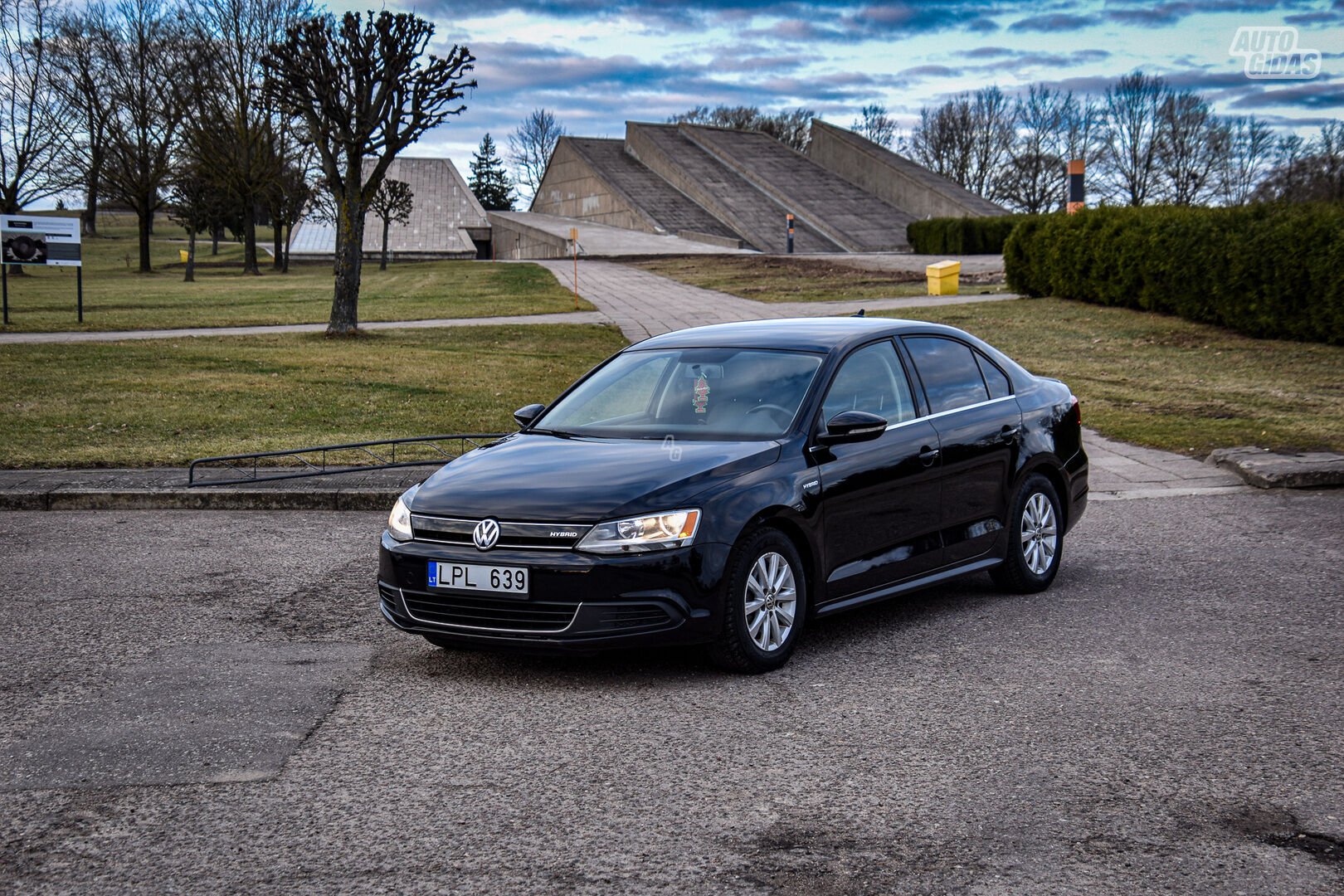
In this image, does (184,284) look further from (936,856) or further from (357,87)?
(936,856)

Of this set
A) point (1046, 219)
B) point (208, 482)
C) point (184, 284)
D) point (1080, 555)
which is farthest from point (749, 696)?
point (184, 284)

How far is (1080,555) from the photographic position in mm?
8625

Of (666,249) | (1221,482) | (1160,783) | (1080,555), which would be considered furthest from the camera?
(666,249)

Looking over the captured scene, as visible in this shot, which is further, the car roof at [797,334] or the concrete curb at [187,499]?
the concrete curb at [187,499]

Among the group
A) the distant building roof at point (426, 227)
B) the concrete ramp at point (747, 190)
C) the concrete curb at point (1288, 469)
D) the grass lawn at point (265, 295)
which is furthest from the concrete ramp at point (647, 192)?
the concrete curb at point (1288, 469)

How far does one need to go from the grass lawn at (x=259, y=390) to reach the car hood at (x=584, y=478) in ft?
21.3

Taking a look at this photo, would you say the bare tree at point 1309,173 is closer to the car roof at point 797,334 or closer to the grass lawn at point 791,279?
the grass lawn at point 791,279

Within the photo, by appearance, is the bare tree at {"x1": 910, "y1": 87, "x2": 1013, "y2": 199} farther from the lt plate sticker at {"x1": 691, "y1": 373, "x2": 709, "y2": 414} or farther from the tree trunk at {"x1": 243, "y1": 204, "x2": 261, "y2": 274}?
the lt plate sticker at {"x1": 691, "y1": 373, "x2": 709, "y2": 414}

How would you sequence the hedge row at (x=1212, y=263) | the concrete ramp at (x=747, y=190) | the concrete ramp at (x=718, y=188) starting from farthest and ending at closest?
the concrete ramp at (x=747, y=190) < the concrete ramp at (x=718, y=188) < the hedge row at (x=1212, y=263)

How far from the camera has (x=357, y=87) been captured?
23656 millimetres

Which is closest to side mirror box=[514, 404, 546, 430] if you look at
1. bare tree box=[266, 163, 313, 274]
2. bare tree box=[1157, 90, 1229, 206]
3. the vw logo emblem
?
the vw logo emblem

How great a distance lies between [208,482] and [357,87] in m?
14.8

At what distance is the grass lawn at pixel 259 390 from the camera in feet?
43.0

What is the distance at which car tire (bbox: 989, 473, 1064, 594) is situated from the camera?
737cm
